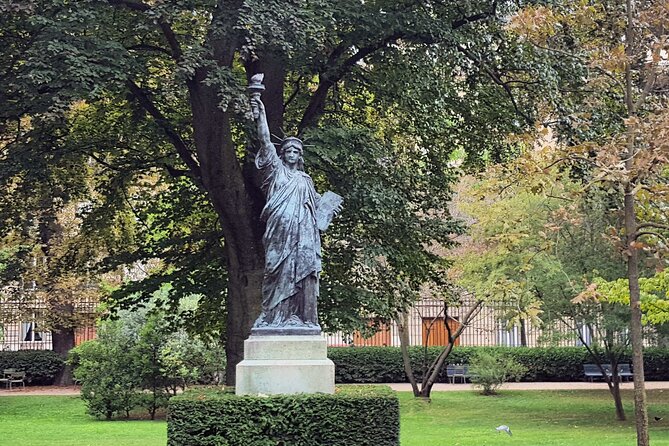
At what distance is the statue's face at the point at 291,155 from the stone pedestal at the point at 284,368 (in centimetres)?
223

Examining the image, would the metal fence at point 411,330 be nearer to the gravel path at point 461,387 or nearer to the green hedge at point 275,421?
the gravel path at point 461,387

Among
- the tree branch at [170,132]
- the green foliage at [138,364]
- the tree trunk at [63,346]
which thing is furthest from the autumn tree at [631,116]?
the tree trunk at [63,346]

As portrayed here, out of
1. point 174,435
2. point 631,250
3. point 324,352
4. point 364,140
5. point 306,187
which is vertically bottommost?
point 174,435

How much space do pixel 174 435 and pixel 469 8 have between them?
28.6ft

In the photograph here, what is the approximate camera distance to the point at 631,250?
34.0ft

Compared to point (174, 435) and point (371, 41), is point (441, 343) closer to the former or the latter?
point (371, 41)

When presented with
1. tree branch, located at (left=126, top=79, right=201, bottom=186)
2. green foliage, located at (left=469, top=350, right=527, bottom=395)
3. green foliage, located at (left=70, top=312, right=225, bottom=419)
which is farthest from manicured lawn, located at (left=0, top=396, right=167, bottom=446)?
green foliage, located at (left=469, top=350, right=527, bottom=395)

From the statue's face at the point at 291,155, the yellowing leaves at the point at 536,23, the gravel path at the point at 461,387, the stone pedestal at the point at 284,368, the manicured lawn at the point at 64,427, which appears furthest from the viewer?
the gravel path at the point at 461,387

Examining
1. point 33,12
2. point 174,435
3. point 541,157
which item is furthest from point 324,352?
point 33,12

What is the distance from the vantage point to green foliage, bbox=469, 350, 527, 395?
28.0m

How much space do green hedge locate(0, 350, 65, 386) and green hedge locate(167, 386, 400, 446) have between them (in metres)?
22.5

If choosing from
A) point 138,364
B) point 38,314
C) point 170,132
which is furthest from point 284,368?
point 38,314

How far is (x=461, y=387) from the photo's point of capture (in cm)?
3108

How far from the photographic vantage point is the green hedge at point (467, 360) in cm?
3139
